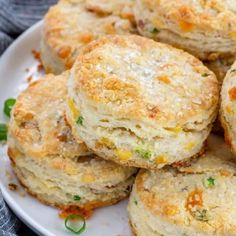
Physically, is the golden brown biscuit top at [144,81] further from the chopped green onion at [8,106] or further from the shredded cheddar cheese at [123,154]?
the chopped green onion at [8,106]

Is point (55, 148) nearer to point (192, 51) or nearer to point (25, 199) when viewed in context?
point (25, 199)

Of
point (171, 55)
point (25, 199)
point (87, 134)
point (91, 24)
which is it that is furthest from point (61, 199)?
point (91, 24)

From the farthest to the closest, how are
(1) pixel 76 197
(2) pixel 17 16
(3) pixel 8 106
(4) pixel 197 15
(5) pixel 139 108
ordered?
(2) pixel 17 16, (3) pixel 8 106, (4) pixel 197 15, (1) pixel 76 197, (5) pixel 139 108

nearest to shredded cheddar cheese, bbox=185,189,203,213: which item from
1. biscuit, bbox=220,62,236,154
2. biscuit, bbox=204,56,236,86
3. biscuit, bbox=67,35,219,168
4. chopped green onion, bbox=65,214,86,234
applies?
biscuit, bbox=67,35,219,168

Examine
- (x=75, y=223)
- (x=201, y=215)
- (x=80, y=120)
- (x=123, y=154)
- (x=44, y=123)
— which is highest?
(x=80, y=120)

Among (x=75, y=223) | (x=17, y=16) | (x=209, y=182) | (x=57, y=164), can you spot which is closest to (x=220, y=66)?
(x=209, y=182)

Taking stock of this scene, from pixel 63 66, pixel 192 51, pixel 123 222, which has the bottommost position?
pixel 123 222

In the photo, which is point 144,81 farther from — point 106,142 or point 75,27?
point 75,27
